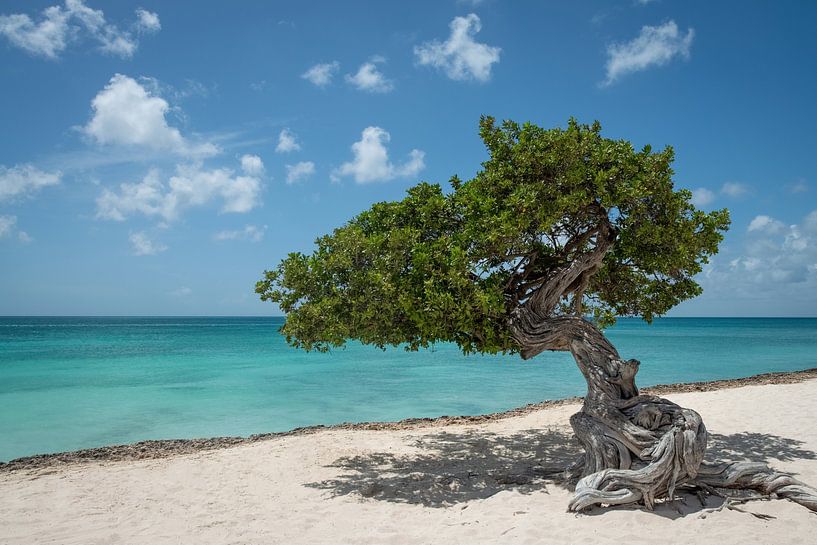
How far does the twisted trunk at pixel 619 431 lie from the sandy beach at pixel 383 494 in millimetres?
309

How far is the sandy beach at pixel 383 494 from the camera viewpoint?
6.07 m

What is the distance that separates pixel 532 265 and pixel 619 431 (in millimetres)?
3053

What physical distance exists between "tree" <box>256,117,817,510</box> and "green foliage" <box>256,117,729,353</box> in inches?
0.9

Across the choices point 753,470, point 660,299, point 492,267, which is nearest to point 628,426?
point 753,470

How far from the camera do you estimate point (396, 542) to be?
6.06 m

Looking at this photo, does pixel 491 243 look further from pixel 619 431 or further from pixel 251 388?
pixel 251 388

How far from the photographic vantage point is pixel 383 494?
803cm

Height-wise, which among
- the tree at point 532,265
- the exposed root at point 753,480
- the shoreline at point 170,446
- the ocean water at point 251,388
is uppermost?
the tree at point 532,265

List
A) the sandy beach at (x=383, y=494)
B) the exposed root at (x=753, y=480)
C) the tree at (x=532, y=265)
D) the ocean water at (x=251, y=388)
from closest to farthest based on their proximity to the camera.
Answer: the sandy beach at (x=383, y=494) < the exposed root at (x=753, y=480) < the tree at (x=532, y=265) < the ocean water at (x=251, y=388)

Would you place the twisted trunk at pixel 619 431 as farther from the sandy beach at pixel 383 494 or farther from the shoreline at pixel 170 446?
the shoreline at pixel 170 446

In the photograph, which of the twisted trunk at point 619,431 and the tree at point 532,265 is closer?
the twisted trunk at point 619,431

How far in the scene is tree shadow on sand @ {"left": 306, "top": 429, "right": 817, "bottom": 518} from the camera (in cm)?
786

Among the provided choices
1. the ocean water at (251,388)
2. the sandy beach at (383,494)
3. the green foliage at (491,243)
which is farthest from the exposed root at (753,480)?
the ocean water at (251,388)

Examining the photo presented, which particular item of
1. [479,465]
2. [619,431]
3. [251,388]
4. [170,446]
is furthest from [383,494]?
[251,388]
